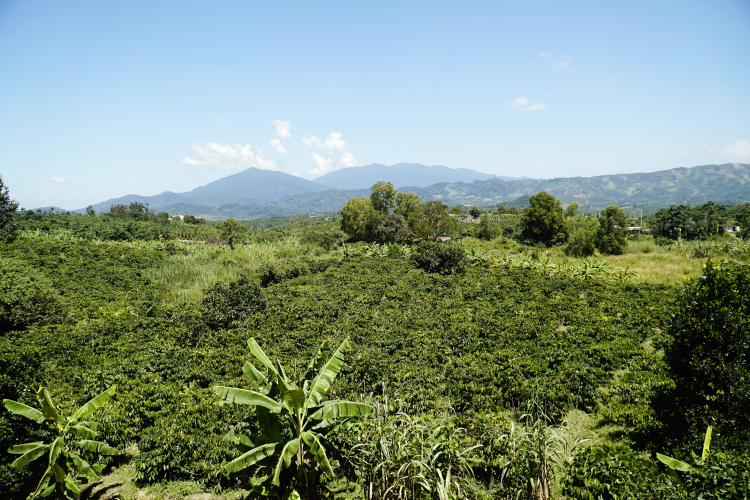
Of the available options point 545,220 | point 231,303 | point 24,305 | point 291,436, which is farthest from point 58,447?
point 545,220

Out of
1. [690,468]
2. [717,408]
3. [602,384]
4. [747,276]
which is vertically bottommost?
[602,384]

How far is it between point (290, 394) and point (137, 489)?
3.30 m

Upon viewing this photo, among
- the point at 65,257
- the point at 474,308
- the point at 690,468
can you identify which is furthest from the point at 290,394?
the point at 65,257

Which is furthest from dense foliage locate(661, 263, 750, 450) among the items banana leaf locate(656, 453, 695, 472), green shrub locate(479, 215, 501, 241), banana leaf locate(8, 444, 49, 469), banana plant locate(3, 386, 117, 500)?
green shrub locate(479, 215, 501, 241)

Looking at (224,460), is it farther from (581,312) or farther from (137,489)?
(581,312)

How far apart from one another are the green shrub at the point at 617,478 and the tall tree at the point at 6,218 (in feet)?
106

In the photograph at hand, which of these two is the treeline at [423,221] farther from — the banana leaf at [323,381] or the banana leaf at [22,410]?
the banana leaf at [22,410]

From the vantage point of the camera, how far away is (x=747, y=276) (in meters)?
4.91

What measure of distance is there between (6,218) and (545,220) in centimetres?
4575

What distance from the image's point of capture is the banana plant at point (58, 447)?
13.9 ft

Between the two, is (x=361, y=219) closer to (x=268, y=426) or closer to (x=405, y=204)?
(x=405, y=204)

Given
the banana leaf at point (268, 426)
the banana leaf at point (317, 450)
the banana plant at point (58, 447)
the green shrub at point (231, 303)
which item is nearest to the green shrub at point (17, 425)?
the banana plant at point (58, 447)

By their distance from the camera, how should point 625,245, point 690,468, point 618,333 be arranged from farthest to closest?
1. point 625,245
2. point 618,333
3. point 690,468

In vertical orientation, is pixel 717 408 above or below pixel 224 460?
above
